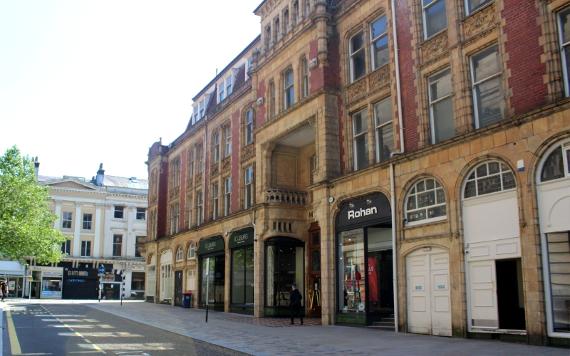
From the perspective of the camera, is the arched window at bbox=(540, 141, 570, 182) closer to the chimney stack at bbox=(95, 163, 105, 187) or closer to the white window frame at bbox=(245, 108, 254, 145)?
the white window frame at bbox=(245, 108, 254, 145)

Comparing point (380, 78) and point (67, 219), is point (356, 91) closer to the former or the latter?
point (380, 78)

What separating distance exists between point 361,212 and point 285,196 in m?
6.51

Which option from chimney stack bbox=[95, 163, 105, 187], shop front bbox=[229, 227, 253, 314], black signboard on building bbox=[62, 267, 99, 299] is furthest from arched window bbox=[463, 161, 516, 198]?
chimney stack bbox=[95, 163, 105, 187]

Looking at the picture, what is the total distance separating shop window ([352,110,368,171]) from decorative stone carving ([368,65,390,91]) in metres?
1.23

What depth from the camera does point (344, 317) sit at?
2117 centimetres

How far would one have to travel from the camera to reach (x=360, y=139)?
22.1 meters

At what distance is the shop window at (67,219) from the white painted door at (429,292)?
2164 inches

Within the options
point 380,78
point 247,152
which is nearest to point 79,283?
point 247,152

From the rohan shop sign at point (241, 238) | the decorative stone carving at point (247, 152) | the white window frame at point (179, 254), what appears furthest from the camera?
the white window frame at point (179, 254)

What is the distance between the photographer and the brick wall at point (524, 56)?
14.5 meters

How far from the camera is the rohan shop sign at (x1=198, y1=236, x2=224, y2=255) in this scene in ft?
109

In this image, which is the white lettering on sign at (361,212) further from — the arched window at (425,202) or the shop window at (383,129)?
the shop window at (383,129)

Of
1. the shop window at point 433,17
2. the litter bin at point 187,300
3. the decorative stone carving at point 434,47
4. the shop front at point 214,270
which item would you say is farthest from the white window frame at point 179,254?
the shop window at point 433,17

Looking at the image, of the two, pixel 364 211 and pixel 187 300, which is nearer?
pixel 364 211
